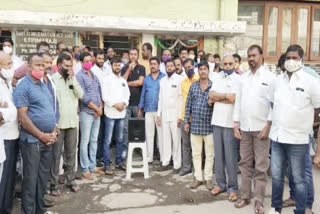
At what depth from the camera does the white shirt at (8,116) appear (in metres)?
4.00

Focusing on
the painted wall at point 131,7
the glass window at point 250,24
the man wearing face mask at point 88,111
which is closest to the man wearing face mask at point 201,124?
the man wearing face mask at point 88,111

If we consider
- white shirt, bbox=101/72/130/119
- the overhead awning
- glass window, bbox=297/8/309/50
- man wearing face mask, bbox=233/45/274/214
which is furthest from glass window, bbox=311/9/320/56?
man wearing face mask, bbox=233/45/274/214

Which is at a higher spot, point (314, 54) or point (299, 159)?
point (314, 54)

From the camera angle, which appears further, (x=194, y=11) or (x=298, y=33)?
(x=298, y=33)

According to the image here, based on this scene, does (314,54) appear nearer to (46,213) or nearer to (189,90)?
(189,90)

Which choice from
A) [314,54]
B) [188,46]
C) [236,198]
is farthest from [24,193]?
[314,54]

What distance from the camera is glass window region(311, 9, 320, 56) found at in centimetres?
1287

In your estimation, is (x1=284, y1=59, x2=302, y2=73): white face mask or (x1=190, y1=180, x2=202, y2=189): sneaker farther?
(x1=190, y1=180, x2=202, y2=189): sneaker

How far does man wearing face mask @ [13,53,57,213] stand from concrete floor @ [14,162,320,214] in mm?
808

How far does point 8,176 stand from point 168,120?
10.1ft

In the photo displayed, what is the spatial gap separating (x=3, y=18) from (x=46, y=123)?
18.5 feet

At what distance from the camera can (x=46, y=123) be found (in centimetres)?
441

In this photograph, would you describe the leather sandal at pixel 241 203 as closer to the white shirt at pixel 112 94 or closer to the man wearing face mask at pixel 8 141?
the white shirt at pixel 112 94

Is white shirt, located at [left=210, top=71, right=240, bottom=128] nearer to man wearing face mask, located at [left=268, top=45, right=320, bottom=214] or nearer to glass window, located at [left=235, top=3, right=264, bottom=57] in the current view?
man wearing face mask, located at [left=268, top=45, right=320, bottom=214]
